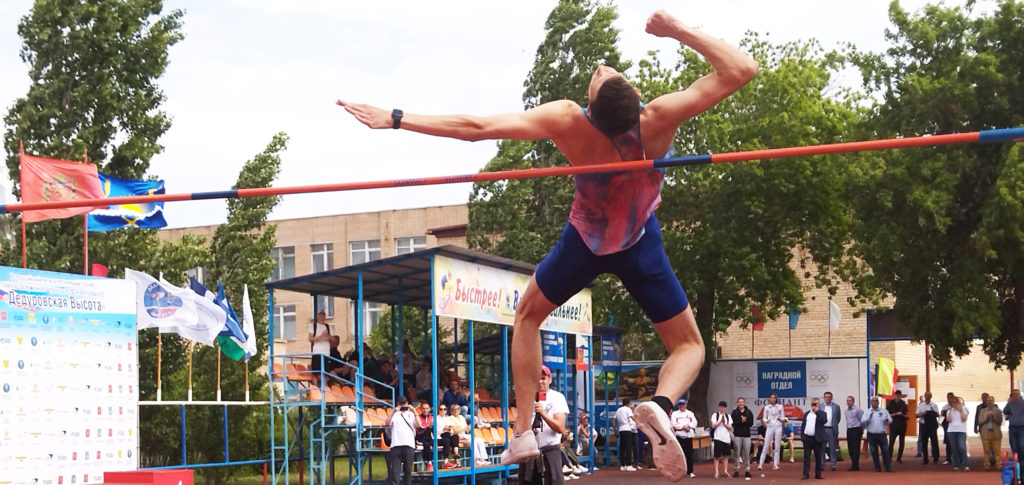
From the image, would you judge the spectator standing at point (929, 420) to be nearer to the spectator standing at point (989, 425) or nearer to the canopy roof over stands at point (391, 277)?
the spectator standing at point (989, 425)

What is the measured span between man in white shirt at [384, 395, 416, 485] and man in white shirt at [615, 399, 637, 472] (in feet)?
35.4

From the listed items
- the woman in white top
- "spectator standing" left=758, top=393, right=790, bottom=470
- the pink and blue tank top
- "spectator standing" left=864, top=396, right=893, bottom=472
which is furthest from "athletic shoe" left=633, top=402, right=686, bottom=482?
the woman in white top

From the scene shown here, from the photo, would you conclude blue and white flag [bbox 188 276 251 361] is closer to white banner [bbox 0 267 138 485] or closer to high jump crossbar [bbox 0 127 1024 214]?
white banner [bbox 0 267 138 485]

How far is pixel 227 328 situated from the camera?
20781mm

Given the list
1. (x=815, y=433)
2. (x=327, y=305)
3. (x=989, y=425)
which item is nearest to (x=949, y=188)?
(x=989, y=425)

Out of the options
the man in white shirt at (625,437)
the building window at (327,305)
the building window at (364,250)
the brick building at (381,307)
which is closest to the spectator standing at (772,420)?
the man in white shirt at (625,437)

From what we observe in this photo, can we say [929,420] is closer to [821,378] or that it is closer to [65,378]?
[821,378]

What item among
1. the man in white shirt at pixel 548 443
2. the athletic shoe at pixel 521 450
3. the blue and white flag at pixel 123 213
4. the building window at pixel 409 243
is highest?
the building window at pixel 409 243

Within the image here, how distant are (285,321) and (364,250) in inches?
230

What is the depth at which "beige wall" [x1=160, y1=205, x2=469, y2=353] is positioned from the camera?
2213 inches

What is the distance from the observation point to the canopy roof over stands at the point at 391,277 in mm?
20703

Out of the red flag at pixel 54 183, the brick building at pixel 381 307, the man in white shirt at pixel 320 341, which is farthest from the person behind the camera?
the brick building at pixel 381 307

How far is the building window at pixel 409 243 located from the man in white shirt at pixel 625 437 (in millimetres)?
27338

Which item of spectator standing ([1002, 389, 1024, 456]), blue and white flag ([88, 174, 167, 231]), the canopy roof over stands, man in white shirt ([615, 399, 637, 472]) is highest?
blue and white flag ([88, 174, 167, 231])
